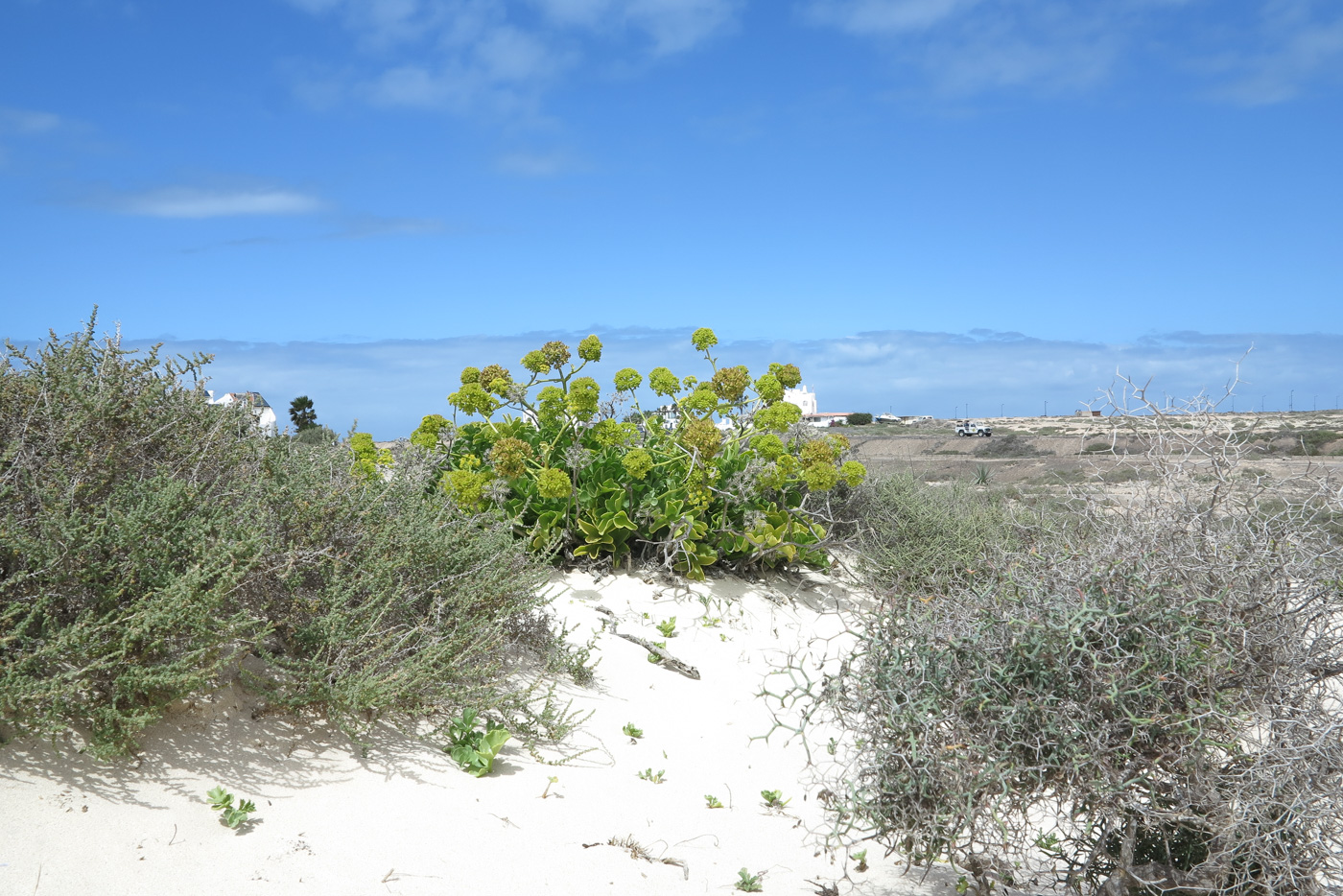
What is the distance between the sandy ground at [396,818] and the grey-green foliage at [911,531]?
3301 mm

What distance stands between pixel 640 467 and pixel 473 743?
3.14 meters

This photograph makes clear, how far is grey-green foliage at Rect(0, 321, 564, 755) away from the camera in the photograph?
3.58 m

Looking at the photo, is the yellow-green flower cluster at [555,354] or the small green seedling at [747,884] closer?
the small green seedling at [747,884]

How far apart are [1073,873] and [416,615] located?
321 centimetres

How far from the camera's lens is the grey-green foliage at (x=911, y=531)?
8188 millimetres

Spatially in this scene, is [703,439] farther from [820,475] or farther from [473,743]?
[473,743]

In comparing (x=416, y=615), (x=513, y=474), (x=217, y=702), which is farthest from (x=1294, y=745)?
(x=513, y=474)

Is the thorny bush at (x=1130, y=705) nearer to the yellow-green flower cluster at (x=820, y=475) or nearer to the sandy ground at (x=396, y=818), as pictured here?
the sandy ground at (x=396, y=818)

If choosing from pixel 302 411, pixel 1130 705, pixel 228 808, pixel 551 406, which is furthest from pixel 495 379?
pixel 302 411

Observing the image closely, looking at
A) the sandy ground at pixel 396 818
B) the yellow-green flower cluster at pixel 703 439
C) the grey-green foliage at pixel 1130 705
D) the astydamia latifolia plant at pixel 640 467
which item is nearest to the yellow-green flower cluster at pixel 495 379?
the astydamia latifolia plant at pixel 640 467

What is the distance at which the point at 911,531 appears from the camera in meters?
8.67

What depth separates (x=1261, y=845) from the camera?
2801 millimetres

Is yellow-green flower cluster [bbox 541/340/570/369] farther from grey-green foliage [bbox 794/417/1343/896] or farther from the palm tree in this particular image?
the palm tree

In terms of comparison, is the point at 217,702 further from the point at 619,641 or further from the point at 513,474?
the point at 513,474
